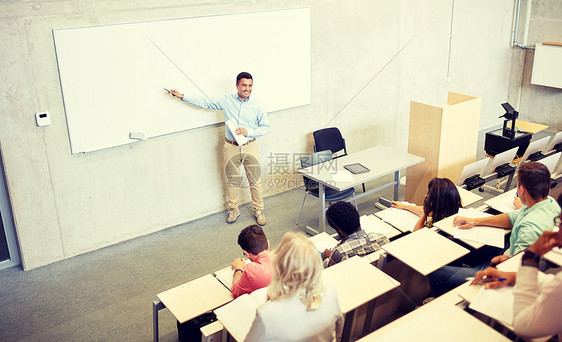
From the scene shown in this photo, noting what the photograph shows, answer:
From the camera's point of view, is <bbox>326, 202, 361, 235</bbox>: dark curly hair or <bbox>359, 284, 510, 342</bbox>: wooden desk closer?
<bbox>359, 284, 510, 342</bbox>: wooden desk

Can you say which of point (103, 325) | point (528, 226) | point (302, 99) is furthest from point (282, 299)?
point (302, 99)

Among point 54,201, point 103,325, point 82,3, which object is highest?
point 82,3

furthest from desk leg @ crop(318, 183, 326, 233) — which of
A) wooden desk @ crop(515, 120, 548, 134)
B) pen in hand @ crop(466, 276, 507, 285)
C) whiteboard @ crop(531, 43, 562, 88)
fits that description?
whiteboard @ crop(531, 43, 562, 88)

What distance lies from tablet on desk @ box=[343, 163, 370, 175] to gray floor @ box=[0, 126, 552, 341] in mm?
752

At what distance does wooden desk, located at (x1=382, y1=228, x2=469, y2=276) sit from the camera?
3256mm

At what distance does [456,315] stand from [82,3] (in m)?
4.19

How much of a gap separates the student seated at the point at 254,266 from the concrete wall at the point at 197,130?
2518 mm

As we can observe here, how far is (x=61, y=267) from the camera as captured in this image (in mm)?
5191

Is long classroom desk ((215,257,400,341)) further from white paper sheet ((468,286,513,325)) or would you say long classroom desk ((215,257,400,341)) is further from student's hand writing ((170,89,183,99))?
student's hand writing ((170,89,183,99))

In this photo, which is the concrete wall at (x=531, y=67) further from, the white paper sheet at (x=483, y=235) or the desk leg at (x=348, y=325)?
the desk leg at (x=348, y=325)

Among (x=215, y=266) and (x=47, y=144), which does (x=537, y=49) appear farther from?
(x=47, y=144)

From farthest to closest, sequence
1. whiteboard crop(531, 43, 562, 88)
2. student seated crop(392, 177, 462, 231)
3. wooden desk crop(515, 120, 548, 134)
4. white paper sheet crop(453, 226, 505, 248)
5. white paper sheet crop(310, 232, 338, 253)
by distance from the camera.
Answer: whiteboard crop(531, 43, 562, 88) < wooden desk crop(515, 120, 548, 134) < student seated crop(392, 177, 462, 231) < white paper sheet crop(310, 232, 338, 253) < white paper sheet crop(453, 226, 505, 248)

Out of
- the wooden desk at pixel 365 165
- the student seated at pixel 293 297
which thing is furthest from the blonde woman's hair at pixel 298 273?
the wooden desk at pixel 365 165

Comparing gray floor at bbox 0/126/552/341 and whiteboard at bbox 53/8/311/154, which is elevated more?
whiteboard at bbox 53/8/311/154
